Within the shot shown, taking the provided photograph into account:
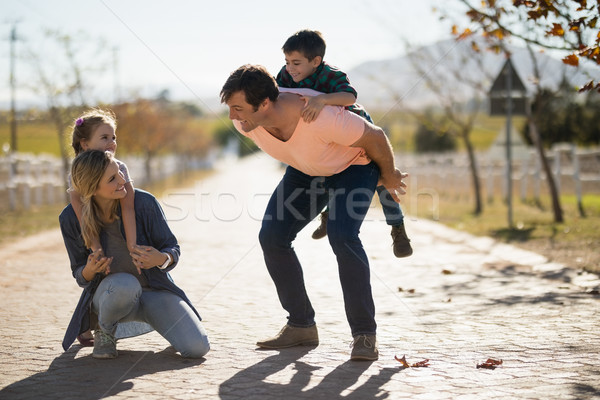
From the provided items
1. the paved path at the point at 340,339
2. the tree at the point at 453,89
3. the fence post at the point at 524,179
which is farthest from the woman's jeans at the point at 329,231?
the fence post at the point at 524,179

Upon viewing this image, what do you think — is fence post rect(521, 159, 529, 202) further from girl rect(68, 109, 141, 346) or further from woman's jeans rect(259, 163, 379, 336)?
girl rect(68, 109, 141, 346)

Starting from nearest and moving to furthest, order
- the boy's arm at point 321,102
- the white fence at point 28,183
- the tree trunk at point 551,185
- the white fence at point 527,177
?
1. the boy's arm at point 321,102
2. the tree trunk at point 551,185
3. the white fence at point 527,177
4. the white fence at point 28,183

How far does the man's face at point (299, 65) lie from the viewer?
5.07 m

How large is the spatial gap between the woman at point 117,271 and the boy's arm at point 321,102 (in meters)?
1.21

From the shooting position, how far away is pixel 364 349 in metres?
4.60

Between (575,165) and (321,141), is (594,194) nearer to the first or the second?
(575,165)

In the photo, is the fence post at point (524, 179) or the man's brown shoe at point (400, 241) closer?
Result: the man's brown shoe at point (400, 241)

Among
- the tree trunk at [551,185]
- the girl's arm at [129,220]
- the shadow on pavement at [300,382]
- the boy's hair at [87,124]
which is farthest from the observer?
the tree trunk at [551,185]

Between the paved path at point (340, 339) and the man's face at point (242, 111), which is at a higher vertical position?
the man's face at point (242, 111)

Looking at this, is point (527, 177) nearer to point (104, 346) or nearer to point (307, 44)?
point (307, 44)

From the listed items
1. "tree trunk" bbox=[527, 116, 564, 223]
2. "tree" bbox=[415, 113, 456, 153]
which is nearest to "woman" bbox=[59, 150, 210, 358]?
"tree trunk" bbox=[527, 116, 564, 223]

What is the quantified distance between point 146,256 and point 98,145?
104 centimetres

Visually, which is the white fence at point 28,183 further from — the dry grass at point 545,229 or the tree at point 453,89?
the dry grass at point 545,229

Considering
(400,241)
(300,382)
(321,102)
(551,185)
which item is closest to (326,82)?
(321,102)
